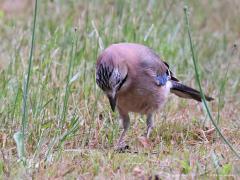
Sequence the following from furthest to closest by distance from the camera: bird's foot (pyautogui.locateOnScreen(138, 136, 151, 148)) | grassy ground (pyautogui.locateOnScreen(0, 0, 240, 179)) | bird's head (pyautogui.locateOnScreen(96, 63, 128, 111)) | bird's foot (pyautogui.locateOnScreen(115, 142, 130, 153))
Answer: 1. bird's foot (pyautogui.locateOnScreen(138, 136, 151, 148))
2. bird's foot (pyautogui.locateOnScreen(115, 142, 130, 153))
3. bird's head (pyautogui.locateOnScreen(96, 63, 128, 111))
4. grassy ground (pyautogui.locateOnScreen(0, 0, 240, 179))

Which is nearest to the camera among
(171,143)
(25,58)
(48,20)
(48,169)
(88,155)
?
(48,169)

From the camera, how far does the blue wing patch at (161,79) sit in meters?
5.95

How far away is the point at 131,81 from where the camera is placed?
18.5 ft

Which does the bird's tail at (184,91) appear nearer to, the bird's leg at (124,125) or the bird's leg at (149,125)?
the bird's leg at (149,125)

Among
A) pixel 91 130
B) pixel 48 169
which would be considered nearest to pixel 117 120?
pixel 91 130

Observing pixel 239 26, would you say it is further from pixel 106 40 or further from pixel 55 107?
pixel 55 107

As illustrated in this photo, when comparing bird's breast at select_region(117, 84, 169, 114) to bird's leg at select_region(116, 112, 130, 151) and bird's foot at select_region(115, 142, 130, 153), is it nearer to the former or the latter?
bird's leg at select_region(116, 112, 130, 151)

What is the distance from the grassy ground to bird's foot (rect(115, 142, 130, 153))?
0.26 ft

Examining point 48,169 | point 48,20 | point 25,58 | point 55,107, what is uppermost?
point 48,20

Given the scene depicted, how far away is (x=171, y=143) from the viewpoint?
18.9 ft

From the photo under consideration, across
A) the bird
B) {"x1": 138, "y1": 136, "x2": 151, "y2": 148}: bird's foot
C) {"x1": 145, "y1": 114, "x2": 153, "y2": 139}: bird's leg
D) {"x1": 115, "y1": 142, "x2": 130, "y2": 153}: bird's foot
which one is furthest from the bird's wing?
{"x1": 115, "y1": 142, "x2": 130, "y2": 153}: bird's foot

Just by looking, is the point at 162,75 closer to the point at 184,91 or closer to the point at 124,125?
the point at 184,91

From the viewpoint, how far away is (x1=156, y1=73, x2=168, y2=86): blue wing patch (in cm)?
595

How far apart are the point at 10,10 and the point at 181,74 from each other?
2916 millimetres
